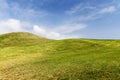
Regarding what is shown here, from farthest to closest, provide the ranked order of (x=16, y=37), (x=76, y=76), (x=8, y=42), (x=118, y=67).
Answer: (x=16, y=37)
(x=8, y=42)
(x=118, y=67)
(x=76, y=76)

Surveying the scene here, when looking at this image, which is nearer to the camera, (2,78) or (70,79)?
(70,79)

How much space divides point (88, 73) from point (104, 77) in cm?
273

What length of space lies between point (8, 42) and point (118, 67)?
316 feet

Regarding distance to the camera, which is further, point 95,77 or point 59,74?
point 59,74

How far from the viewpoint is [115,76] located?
21406mm

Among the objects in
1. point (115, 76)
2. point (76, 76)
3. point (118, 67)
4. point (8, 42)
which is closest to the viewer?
point (115, 76)

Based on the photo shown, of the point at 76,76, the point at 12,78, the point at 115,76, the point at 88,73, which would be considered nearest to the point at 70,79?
the point at 76,76

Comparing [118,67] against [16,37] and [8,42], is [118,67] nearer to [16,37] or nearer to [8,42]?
[8,42]

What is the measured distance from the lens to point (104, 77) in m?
21.7

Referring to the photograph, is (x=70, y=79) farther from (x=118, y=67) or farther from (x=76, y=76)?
(x=118, y=67)

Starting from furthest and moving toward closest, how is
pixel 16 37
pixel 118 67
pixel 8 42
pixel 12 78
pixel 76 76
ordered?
pixel 16 37, pixel 8 42, pixel 12 78, pixel 118 67, pixel 76 76

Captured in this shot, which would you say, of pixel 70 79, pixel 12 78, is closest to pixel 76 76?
pixel 70 79

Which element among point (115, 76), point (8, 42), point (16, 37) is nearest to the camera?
point (115, 76)

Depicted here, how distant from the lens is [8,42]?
11362 centimetres
